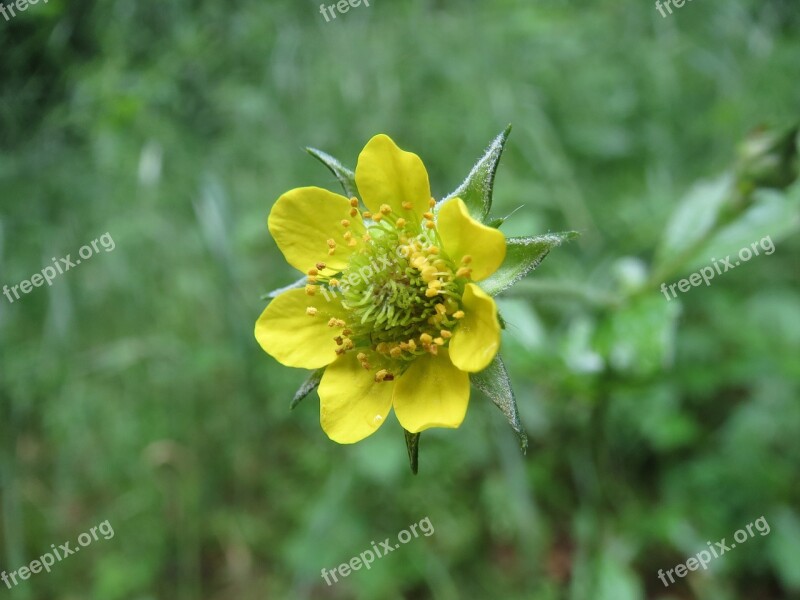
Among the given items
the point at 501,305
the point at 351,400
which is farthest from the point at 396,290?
the point at 501,305

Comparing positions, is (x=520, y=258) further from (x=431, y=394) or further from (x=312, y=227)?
(x=312, y=227)

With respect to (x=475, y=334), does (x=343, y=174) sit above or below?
above

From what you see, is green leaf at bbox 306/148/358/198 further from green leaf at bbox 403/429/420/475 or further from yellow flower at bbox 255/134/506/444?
green leaf at bbox 403/429/420/475

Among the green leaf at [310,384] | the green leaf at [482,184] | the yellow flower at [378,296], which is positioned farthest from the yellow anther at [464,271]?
the green leaf at [310,384]

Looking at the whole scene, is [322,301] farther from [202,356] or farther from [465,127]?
[465,127]

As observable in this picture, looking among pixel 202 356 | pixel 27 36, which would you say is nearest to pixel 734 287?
Result: pixel 202 356

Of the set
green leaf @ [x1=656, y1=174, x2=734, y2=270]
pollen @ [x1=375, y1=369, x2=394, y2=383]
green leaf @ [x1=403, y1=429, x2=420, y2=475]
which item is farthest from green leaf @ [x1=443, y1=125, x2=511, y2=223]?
green leaf @ [x1=656, y1=174, x2=734, y2=270]

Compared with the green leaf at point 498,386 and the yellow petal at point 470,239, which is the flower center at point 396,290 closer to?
the yellow petal at point 470,239
